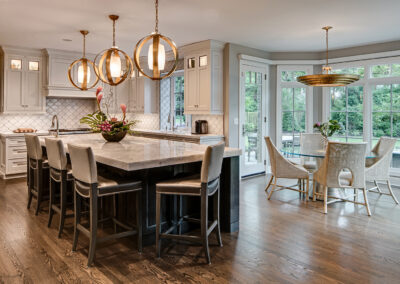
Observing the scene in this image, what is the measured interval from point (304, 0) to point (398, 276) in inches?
116

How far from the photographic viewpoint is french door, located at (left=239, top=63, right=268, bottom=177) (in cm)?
608

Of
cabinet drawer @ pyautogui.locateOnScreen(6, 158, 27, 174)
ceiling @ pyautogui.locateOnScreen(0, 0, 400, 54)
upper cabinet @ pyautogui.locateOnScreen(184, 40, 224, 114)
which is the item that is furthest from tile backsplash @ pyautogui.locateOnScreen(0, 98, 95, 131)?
upper cabinet @ pyautogui.locateOnScreen(184, 40, 224, 114)

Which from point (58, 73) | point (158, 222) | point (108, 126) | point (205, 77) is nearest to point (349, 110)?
point (205, 77)

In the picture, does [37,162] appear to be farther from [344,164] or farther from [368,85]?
[368,85]

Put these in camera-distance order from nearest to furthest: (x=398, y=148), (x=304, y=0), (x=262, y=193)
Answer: (x=304, y=0) → (x=262, y=193) → (x=398, y=148)

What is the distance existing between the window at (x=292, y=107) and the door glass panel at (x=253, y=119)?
0.47 m

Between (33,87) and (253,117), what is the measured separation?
4398 millimetres

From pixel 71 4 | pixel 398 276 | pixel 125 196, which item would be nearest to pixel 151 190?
pixel 125 196

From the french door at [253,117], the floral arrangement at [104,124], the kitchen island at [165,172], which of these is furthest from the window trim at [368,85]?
the floral arrangement at [104,124]

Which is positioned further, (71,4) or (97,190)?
(71,4)

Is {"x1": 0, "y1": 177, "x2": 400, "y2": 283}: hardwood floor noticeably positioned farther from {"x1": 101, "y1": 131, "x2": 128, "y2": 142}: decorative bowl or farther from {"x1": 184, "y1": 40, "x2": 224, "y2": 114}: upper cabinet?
{"x1": 184, "y1": 40, "x2": 224, "y2": 114}: upper cabinet

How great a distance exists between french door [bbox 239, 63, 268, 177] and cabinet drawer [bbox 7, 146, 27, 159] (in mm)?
4124

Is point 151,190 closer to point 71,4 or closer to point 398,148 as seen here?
point 71,4

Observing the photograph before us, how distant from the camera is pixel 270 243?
3033 mm
